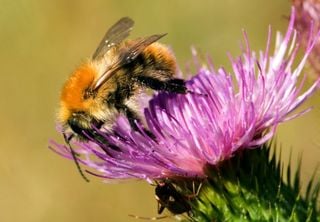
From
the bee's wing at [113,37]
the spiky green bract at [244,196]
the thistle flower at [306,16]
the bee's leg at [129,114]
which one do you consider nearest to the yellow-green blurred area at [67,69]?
the thistle flower at [306,16]

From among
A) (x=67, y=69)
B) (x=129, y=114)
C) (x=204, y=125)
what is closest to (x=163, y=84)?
(x=129, y=114)

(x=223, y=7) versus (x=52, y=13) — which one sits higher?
(x=52, y=13)

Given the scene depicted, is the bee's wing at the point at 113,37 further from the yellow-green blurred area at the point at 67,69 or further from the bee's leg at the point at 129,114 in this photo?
the yellow-green blurred area at the point at 67,69

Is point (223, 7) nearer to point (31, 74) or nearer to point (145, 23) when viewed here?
point (145, 23)

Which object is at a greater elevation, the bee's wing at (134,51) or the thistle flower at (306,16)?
the bee's wing at (134,51)

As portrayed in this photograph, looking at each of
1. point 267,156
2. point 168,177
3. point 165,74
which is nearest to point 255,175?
point 267,156
